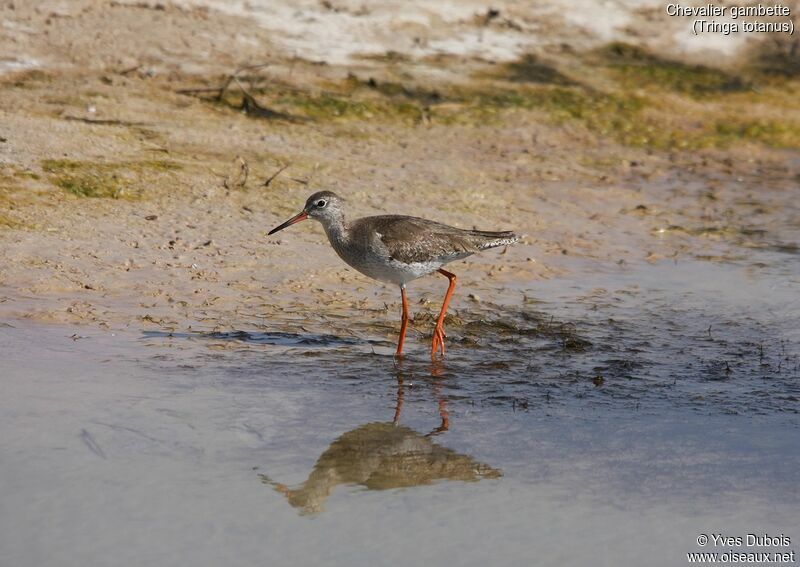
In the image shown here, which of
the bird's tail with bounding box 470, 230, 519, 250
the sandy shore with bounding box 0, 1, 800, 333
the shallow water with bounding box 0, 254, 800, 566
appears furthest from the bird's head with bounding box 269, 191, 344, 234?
the bird's tail with bounding box 470, 230, 519, 250

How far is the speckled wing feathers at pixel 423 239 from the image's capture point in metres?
9.17

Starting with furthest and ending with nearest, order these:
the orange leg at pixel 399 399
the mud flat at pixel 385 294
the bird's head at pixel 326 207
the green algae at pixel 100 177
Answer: the green algae at pixel 100 177 < the bird's head at pixel 326 207 < the orange leg at pixel 399 399 < the mud flat at pixel 385 294

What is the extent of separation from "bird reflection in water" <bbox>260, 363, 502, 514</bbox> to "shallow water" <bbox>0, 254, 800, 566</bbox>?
0.02m

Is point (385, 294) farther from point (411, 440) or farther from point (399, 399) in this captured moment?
point (411, 440)

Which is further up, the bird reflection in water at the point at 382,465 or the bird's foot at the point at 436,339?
the bird's foot at the point at 436,339

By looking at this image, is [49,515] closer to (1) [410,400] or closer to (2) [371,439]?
(2) [371,439]

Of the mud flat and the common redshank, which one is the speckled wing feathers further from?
the mud flat

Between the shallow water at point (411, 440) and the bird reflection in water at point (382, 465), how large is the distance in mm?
16

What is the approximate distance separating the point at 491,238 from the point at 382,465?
3426 millimetres

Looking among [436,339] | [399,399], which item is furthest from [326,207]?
[399,399]

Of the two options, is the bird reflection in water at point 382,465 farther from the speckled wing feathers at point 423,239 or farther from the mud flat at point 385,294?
the speckled wing feathers at point 423,239

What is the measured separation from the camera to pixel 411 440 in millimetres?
7152

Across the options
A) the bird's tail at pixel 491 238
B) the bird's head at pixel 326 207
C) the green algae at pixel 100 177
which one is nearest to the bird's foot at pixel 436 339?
the bird's tail at pixel 491 238

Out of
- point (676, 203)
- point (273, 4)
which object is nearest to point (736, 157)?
point (676, 203)
